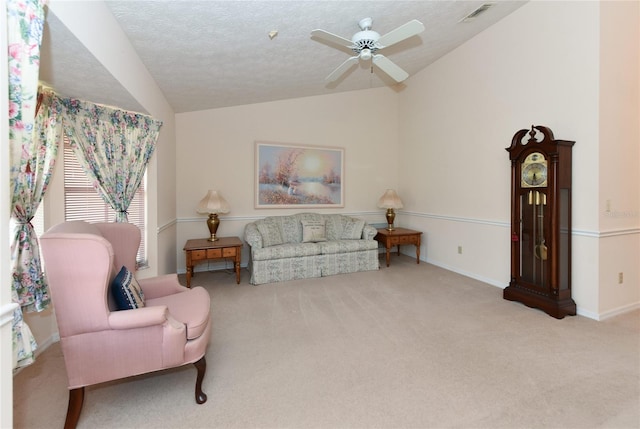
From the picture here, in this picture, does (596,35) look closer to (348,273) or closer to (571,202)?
(571,202)

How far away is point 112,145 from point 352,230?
3.52m

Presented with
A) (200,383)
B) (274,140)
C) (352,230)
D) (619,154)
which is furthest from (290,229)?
(619,154)

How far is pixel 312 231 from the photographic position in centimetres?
480

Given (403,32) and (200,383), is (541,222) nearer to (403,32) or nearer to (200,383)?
(403,32)

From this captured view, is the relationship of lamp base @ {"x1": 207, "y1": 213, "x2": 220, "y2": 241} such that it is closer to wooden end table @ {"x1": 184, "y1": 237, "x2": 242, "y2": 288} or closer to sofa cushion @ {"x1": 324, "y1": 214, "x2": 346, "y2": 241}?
wooden end table @ {"x1": 184, "y1": 237, "x2": 242, "y2": 288}

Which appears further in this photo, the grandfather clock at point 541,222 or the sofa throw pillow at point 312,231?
the sofa throw pillow at point 312,231

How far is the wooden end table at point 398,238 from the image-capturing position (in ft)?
16.4

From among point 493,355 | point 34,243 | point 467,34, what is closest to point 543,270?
point 493,355

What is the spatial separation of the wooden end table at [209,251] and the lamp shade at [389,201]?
2.67 meters

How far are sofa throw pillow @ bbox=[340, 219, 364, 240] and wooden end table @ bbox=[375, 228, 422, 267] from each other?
382mm

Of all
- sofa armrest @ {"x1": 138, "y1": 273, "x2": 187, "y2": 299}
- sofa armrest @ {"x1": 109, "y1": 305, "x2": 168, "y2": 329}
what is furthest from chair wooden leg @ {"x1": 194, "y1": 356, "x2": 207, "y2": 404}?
sofa armrest @ {"x1": 138, "y1": 273, "x2": 187, "y2": 299}

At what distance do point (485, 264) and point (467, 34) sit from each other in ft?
10.3

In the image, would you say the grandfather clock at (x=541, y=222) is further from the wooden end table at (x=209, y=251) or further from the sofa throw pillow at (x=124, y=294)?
the sofa throw pillow at (x=124, y=294)

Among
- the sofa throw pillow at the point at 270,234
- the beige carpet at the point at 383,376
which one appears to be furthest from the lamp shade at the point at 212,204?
the beige carpet at the point at 383,376
